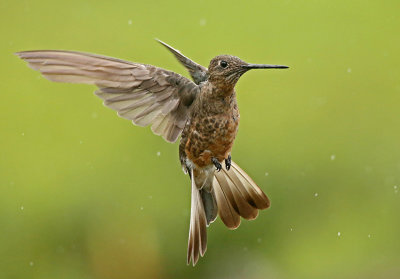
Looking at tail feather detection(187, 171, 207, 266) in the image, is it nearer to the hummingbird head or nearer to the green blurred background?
the hummingbird head

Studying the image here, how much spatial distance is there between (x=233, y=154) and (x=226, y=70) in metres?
2.85

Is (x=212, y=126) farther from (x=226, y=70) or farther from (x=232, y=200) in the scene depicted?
(x=232, y=200)

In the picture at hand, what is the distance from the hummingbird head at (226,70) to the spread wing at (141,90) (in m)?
0.26

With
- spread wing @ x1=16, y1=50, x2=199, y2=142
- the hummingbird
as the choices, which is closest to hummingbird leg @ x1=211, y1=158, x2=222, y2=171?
the hummingbird

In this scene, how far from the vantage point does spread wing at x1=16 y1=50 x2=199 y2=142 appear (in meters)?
3.91

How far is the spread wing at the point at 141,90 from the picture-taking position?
3908 millimetres

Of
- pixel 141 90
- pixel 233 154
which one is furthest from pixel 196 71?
pixel 233 154

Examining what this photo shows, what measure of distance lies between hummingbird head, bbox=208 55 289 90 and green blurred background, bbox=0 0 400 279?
8.09 ft

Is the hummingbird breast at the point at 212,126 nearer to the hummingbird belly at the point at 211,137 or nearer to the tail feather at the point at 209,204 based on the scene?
the hummingbird belly at the point at 211,137

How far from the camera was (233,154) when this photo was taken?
6672 mm

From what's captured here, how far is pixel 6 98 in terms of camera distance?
7316 mm

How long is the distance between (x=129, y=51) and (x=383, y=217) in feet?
8.91

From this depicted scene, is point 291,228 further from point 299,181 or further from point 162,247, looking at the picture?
point 162,247

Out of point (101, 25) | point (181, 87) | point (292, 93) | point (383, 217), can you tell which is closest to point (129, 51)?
point (101, 25)
